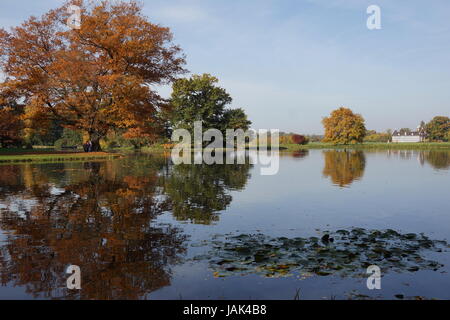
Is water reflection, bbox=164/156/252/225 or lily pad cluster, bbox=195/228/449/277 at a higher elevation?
water reflection, bbox=164/156/252/225

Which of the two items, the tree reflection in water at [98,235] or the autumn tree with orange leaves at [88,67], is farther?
the autumn tree with orange leaves at [88,67]

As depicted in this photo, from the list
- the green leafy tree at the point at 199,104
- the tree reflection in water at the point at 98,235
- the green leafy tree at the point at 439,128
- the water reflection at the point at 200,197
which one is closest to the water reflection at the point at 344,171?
the water reflection at the point at 200,197

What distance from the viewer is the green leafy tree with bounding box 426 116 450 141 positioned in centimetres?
Answer: 14388

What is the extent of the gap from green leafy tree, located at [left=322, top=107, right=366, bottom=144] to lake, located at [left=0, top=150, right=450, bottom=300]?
3509 inches

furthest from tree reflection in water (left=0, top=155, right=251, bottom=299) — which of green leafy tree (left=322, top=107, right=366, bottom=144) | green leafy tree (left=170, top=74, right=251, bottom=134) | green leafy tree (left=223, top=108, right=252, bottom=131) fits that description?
green leafy tree (left=322, top=107, right=366, bottom=144)

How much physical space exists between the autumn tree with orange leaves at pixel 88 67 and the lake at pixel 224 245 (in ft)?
85.4

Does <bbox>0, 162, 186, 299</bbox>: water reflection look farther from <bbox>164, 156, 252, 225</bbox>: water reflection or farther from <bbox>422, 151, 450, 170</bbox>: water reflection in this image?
<bbox>422, 151, 450, 170</bbox>: water reflection

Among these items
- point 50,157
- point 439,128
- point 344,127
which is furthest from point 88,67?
point 439,128

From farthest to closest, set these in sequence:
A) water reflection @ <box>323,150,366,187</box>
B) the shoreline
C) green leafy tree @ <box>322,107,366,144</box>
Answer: green leafy tree @ <box>322,107,366,144</box> → the shoreline → water reflection @ <box>323,150,366,187</box>

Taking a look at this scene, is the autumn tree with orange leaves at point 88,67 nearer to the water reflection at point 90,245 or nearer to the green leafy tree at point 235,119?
the water reflection at point 90,245

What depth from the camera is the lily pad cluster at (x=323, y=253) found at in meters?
6.08

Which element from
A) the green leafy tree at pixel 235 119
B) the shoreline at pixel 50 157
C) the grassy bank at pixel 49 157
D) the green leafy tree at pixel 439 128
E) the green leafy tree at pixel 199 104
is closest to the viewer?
the shoreline at pixel 50 157
